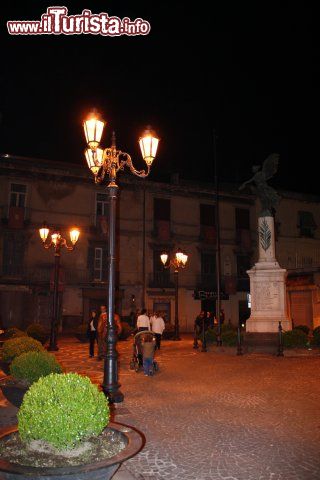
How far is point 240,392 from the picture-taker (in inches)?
361

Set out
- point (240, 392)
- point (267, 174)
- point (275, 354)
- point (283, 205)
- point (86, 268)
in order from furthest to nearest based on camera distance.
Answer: point (283, 205), point (86, 268), point (267, 174), point (275, 354), point (240, 392)

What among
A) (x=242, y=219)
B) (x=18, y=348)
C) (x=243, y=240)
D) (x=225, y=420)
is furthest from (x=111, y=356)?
(x=242, y=219)

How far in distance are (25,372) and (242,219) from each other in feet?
112

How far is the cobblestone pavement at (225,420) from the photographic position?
5.05 metres

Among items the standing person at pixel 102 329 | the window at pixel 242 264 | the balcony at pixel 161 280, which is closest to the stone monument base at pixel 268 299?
the standing person at pixel 102 329

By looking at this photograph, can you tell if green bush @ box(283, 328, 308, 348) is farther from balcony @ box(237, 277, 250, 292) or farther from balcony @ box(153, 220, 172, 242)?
balcony @ box(237, 277, 250, 292)

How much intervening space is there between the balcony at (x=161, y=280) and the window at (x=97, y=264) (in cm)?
424

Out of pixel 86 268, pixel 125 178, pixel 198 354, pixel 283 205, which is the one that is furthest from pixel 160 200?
pixel 198 354

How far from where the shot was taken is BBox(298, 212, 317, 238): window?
41688mm

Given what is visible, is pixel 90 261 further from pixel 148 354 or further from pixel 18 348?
pixel 18 348

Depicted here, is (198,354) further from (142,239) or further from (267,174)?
(142,239)

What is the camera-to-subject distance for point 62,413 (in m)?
3.87

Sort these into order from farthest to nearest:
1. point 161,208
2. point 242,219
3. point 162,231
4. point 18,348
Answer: point 242,219 < point 161,208 < point 162,231 < point 18,348

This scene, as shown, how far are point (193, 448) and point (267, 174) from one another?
1530 centimetres
